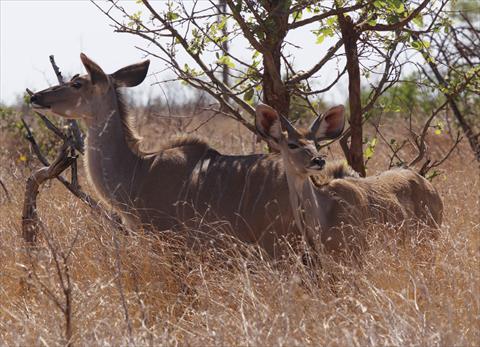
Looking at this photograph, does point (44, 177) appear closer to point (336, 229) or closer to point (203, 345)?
point (336, 229)

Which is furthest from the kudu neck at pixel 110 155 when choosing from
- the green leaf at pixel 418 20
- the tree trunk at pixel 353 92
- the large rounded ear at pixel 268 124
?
the green leaf at pixel 418 20

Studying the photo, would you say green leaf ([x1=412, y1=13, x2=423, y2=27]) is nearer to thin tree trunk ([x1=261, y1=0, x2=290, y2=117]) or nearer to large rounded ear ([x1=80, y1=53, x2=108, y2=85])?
thin tree trunk ([x1=261, y1=0, x2=290, y2=117])

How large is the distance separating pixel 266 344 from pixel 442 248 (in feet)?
6.05

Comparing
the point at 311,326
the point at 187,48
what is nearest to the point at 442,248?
the point at 311,326

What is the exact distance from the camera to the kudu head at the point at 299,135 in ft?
18.6

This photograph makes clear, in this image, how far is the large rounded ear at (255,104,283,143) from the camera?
Result: 591 cm

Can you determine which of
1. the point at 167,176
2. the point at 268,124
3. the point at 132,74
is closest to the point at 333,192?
the point at 268,124

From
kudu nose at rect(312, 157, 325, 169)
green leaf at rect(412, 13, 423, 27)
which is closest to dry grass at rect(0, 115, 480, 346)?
kudu nose at rect(312, 157, 325, 169)

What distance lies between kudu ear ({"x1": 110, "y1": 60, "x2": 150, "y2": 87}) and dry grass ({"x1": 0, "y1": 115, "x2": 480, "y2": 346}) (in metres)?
1.05

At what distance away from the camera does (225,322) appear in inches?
172

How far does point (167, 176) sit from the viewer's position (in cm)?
641

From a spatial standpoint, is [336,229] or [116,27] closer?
[336,229]

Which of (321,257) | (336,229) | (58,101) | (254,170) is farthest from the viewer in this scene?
(58,101)

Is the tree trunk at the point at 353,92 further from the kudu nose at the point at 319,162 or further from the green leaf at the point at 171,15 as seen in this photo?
the kudu nose at the point at 319,162
